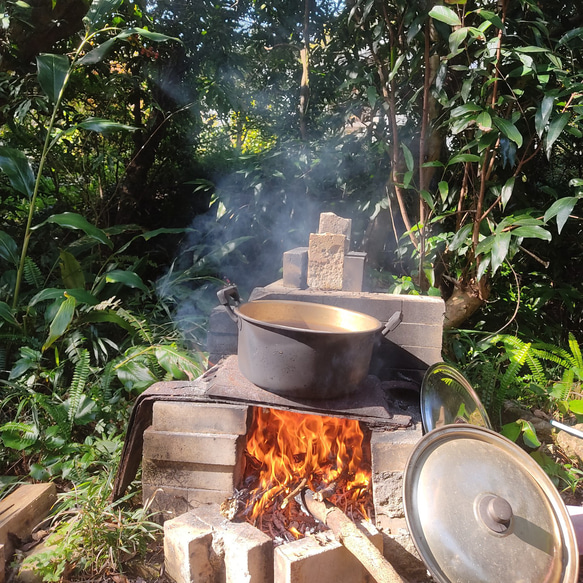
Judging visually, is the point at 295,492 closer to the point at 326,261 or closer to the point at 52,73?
the point at 326,261

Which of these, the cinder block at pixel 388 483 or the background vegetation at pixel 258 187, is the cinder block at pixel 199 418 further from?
the cinder block at pixel 388 483

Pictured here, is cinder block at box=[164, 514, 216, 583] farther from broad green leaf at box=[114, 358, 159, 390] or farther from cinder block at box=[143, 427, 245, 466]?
broad green leaf at box=[114, 358, 159, 390]

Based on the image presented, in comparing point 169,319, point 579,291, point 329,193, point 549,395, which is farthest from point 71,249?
point 579,291

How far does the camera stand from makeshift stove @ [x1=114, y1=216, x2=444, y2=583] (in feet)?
5.48

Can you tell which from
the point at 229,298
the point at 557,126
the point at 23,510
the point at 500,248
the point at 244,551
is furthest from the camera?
the point at 500,248

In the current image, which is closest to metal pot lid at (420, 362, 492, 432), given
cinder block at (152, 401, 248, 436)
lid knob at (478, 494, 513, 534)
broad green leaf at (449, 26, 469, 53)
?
lid knob at (478, 494, 513, 534)

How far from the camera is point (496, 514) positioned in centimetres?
150

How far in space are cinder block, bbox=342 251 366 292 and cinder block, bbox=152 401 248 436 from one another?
1.04 m

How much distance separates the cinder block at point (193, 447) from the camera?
6.48ft

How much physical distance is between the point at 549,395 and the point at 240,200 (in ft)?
10.6

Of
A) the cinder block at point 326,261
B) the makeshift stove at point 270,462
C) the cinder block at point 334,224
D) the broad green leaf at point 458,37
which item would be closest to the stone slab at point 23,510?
the makeshift stove at point 270,462

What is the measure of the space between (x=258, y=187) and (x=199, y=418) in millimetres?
2753

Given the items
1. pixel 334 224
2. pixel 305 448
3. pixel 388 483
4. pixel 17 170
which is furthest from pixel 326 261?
pixel 17 170

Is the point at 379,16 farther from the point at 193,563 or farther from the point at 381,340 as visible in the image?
the point at 193,563
